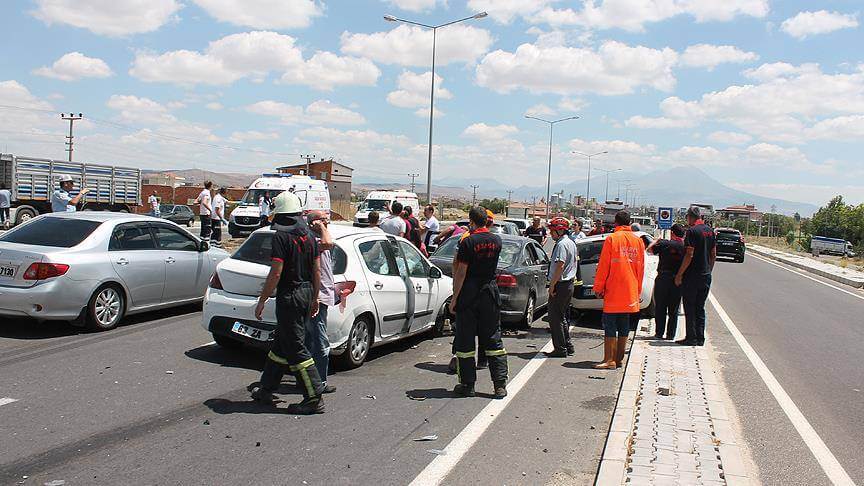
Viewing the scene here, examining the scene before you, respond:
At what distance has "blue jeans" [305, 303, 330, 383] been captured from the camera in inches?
252

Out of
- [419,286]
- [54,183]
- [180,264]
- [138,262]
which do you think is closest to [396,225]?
[419,286]

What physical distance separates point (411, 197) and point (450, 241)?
23.0 m

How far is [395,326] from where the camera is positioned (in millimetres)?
8141

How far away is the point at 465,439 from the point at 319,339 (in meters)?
1.79

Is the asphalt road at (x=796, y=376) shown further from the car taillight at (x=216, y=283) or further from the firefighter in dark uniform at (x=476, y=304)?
the car taillight at (x=216, y=283)

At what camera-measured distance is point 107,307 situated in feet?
28.4

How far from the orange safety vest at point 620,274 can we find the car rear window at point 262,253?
2.91 m

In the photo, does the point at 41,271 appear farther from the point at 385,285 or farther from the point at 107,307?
the point at 385,285

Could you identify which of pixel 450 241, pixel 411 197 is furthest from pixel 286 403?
pixel 411 197

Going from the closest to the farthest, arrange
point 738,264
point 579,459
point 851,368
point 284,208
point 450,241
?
point 579,459, point 284,208, point 851,368, point 450,241, point 738,264

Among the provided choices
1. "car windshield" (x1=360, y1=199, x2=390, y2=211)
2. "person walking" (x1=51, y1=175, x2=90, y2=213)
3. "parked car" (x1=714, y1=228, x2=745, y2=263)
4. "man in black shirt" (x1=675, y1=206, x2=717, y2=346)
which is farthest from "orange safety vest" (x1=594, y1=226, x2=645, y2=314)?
"parked car" (x1=714, y1=228, x2=745, y2=263)

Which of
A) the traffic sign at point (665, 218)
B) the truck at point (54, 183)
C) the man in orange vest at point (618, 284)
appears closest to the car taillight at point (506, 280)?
the man in orange vest at point (618, 284)

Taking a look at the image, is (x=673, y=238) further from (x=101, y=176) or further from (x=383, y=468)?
(x=101, y=176)

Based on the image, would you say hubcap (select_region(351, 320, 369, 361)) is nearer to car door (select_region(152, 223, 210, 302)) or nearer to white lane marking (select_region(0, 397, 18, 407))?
white lane marking (select_region(0, 397, 18, 407))
